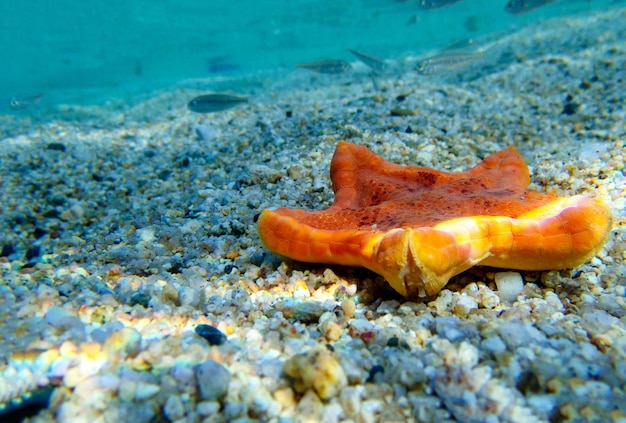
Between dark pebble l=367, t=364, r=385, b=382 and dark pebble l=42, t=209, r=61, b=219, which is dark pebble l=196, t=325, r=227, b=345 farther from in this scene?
dark pebble l=42, t=209, r=61, b=219

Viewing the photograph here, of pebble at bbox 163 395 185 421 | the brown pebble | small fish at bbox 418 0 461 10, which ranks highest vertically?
small fish at bbox 418 0 461 10

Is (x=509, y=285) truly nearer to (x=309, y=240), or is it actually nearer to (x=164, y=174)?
(x=309, y=240)

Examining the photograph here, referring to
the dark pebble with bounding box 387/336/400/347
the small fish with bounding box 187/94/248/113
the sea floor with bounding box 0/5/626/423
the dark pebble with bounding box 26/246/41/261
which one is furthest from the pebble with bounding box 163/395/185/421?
the small fish with bounding box 187/94/248/113

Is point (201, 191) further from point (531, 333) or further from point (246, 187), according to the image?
point (531, 333)

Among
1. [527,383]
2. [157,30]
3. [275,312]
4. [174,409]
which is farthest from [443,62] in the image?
[157,30]

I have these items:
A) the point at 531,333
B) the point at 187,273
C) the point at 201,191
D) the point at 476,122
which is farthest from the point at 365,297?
the point at 476,122

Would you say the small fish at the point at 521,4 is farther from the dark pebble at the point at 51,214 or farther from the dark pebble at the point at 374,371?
the dark pebble at the point at 374,371
